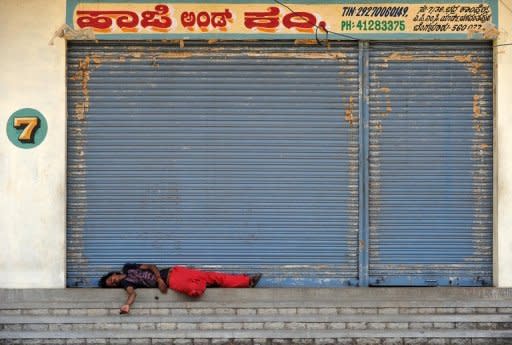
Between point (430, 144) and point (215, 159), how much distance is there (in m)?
2.21

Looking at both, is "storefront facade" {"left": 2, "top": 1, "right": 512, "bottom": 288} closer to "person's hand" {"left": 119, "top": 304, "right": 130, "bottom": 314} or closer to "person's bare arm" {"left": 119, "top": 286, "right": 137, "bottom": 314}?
"person's bare arm" {"left": 119, "top": 286, "right": 137, "bottom": 314}

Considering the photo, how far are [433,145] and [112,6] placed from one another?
3.55m

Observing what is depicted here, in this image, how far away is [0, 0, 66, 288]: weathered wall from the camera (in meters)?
8.03

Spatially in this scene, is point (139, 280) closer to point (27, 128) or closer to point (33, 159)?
point (33, 159)

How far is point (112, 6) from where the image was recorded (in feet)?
26.6

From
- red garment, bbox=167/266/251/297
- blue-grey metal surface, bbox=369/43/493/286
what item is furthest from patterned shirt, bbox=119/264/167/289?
blue-grey metal surface, bbox=369/43/493/286

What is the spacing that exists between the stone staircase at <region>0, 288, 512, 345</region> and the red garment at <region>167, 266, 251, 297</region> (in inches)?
3.4

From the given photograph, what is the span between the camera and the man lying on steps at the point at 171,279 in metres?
7.93

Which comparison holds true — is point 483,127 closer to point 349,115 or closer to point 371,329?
point 349,115

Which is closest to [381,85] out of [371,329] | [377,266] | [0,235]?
[377,266]

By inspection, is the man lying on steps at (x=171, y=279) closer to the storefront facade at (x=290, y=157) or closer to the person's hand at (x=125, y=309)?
the person's hand at (x=125, y=309)

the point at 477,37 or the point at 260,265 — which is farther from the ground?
the point at 477,37

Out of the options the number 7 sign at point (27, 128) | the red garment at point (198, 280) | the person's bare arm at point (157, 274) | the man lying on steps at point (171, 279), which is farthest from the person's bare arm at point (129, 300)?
the number 7 sign at point (27, 128)

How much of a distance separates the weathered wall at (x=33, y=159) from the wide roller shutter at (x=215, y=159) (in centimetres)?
20
